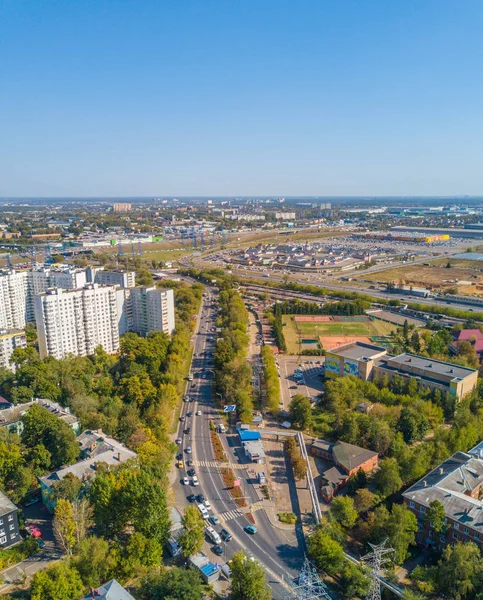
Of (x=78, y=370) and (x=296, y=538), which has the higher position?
(x=78, y=370)

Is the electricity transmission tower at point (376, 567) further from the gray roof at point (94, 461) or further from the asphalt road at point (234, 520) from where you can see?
the gray roof at point (94, 461)

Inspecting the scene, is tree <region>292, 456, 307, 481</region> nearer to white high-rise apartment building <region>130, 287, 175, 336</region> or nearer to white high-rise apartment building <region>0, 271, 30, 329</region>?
white high-rise apartment building <region>130, 287, 175, 336</region>

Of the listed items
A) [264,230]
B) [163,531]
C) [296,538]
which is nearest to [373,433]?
[296,538]

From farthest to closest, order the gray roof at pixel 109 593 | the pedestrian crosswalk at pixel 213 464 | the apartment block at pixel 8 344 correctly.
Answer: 1. the apartment block at pixel 8 344
2. the pedestrian crosswalk at pixel 213 464
3. the gray roof at pixel 109 593

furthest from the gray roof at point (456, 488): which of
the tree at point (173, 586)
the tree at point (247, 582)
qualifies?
the tree at point (173, 586)

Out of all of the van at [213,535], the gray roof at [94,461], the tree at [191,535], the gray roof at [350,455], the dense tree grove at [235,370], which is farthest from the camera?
the dense tree grove at [235,370]

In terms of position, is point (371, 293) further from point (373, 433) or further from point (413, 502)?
point (413, 502)

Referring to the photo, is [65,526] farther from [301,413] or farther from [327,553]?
[301,413]

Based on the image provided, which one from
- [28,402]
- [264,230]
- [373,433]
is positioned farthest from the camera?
[264,230]

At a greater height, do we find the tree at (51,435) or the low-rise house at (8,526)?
the tree at (51,435)
